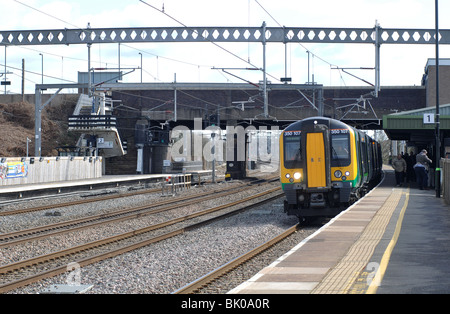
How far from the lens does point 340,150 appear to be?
17.1 metres

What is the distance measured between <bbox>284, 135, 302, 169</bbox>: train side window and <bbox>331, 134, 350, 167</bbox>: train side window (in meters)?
0.97

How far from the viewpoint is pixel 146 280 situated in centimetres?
950

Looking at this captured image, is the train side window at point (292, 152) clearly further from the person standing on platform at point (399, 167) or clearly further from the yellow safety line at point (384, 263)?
the person standing on platform at point (399, 167)

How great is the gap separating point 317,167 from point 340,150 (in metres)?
0.92

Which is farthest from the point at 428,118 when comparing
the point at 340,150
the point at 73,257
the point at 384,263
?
the point at 73,257

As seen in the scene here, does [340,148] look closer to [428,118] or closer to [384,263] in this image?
[384,263]

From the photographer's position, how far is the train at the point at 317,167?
1672cm

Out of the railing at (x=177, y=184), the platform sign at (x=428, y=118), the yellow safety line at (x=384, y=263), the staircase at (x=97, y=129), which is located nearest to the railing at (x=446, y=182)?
the yellow safety line at (x=384, y=263)

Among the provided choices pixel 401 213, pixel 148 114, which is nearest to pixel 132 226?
pixel 401 213

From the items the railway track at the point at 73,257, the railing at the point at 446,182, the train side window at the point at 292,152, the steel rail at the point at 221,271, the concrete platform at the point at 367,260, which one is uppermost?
the train side window at the point at 292,152

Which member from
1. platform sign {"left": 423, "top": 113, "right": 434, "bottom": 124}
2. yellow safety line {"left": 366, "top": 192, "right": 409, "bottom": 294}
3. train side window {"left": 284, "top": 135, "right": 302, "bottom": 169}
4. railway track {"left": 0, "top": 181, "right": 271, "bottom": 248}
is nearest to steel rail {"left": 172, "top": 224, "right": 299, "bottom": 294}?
yellow safety line {"left": 366, "top": 192, "right": 409, "bottom": 294}

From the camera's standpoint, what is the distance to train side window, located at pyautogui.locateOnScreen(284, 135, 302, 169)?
1689cm

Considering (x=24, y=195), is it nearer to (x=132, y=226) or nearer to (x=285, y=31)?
(x=132, y=226)
